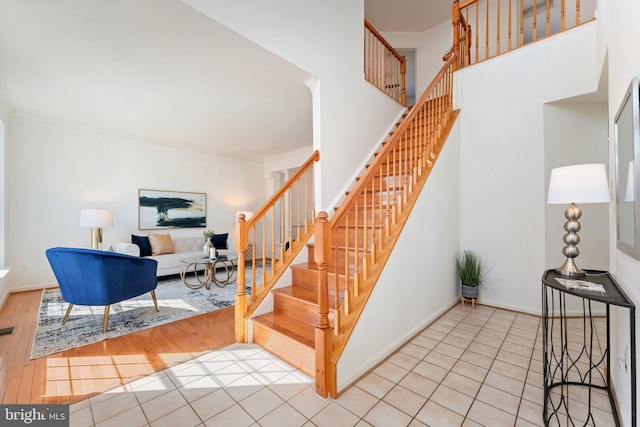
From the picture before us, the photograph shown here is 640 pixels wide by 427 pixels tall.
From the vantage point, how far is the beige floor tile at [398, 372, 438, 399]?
69.1 inches

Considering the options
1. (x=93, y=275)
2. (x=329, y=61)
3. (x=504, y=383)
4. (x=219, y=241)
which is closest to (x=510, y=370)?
(x=504, y=383)

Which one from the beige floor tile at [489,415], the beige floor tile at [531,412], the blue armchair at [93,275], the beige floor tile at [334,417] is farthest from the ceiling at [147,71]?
the beige floor tile at [531,412]

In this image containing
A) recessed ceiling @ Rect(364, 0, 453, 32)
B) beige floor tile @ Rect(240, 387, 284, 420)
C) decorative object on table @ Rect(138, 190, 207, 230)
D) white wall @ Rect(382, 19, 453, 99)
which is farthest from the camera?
white wall @ Rect(382, 19, 453, 99)

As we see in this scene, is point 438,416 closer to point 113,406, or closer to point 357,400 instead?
point 357,400

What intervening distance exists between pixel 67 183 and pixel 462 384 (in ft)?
19.6

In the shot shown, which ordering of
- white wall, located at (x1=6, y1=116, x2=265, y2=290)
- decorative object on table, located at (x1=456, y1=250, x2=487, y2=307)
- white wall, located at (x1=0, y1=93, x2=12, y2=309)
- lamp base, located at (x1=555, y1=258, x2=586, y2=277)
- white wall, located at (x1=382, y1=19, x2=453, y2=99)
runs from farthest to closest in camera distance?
1. white wall, located at (x1=382, y1=19, x2=453, y2=99)
2. white wall, located at (x1=6, y1=116, x2=265, y2=290)
3. white wall, located at (x1=0, y1=93, x2=12, y2=309)
4. decorative object on table, located at (x1=456, y1=250, x2=487, y2=307)
5. lamp base, located at (x1=555, y1=258, x2=586, y2=277)

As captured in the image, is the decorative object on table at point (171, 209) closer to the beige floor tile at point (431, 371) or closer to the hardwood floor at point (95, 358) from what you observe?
the hardwood floor at point (95, 358)

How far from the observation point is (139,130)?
15.6ft

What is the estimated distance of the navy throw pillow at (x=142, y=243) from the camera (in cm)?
480

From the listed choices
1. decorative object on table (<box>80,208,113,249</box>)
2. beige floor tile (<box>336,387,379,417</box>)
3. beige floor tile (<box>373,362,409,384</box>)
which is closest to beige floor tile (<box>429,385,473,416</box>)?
beige floor tile (<box>373,362,409,384</box>)

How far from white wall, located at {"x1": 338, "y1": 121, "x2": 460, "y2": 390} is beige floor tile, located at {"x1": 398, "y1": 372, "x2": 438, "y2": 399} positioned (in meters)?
0.26

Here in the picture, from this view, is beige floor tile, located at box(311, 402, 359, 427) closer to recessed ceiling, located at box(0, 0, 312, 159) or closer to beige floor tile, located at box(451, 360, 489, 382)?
beige floor tile, located at box(451, 360, 489, 382)

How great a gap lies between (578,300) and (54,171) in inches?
295

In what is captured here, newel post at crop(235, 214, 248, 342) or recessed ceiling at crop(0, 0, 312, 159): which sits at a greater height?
recessed ceiling at crop(0, 0, 312, 159)
